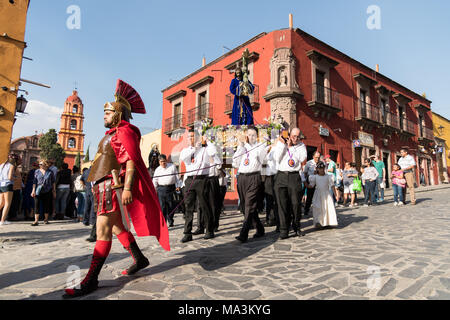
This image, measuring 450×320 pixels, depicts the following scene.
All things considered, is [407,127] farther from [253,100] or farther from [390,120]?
[253,100]

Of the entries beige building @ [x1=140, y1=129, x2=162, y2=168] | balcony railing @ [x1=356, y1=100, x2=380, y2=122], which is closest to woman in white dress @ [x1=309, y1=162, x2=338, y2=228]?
balcony railing @ [x1=356, y1=100, x2=380, y2=122]

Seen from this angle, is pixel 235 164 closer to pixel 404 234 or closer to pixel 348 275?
pixel 348 275

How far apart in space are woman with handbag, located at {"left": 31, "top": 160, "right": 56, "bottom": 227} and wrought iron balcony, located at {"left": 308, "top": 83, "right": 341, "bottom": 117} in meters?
12.3

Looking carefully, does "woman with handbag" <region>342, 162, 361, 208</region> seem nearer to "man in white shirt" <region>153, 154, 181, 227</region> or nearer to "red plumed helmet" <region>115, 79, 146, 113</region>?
"man in white shirt" <region>153, 154, 181, 227</region>

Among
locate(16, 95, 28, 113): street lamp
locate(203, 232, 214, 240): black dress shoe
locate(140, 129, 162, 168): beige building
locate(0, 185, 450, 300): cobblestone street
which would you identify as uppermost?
locate(140, 129, 162, 168): beige building

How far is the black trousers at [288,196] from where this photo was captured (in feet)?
15.1

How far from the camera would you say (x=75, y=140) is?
52.1 meters

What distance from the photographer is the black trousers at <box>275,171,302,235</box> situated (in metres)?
4.60

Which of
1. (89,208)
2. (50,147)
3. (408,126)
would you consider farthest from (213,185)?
(50,147)

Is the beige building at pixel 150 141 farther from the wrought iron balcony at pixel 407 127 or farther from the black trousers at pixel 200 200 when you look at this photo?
the wrought iron balcony at pixel 407 127

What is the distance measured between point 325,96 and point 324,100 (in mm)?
306

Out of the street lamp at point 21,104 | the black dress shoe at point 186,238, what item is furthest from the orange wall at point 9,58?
the black dress shoe at point 186,238

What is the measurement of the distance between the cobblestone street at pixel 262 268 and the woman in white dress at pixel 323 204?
479 millimetres
